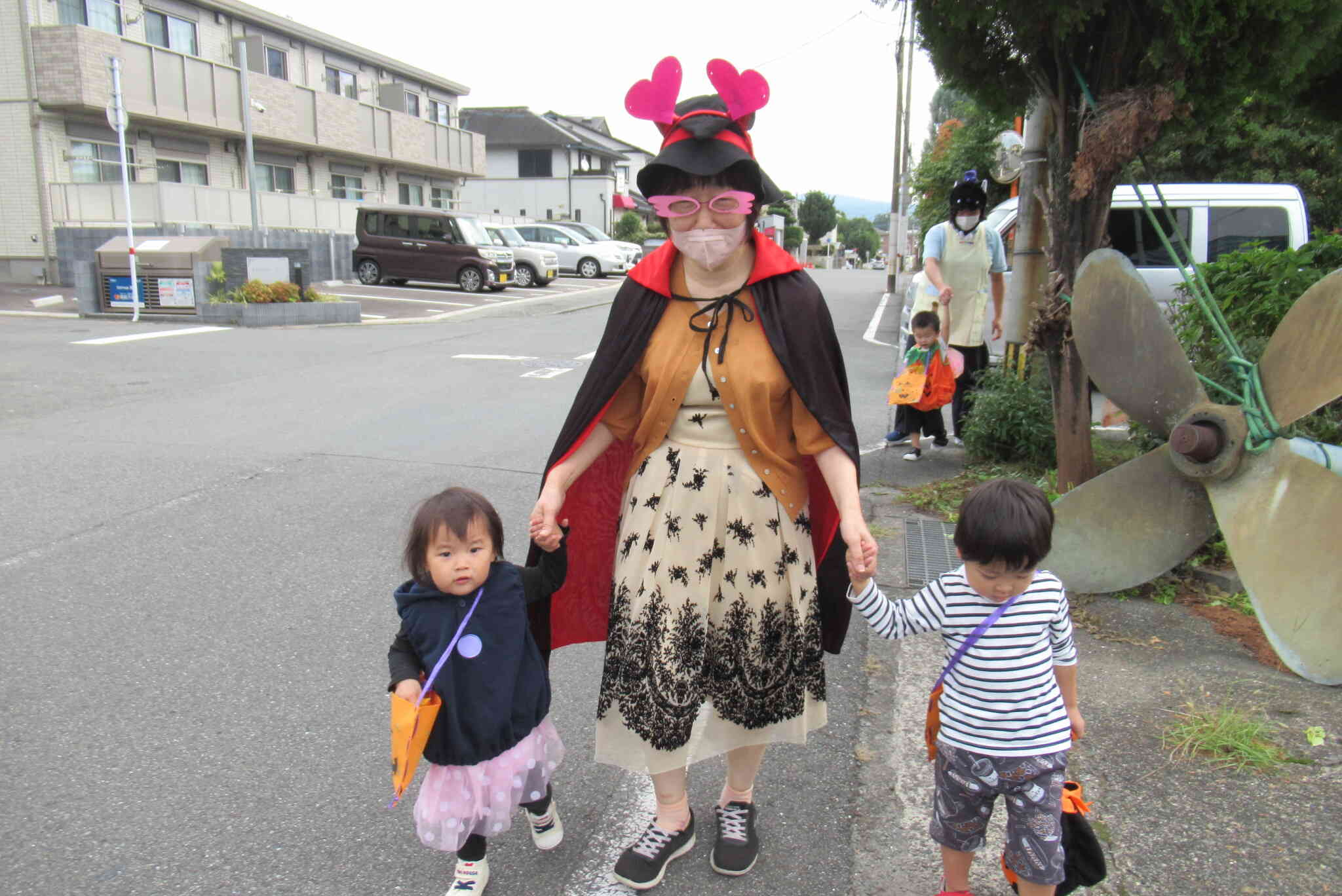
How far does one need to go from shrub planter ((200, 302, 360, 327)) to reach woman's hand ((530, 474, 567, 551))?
13.4 m

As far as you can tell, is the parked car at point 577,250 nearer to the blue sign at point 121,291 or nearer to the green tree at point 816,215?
the blue sign at point 121,291

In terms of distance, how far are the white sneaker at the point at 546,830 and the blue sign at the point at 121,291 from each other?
15.1 meters

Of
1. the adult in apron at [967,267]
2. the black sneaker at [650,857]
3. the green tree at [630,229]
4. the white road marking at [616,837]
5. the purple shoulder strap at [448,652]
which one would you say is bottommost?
the white road marking at [616,837]

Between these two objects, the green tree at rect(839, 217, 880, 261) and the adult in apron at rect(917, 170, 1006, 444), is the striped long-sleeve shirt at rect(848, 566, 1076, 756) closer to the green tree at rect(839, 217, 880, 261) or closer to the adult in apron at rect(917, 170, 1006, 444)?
the adult in apron at rect(917, 170, 1006, 444)

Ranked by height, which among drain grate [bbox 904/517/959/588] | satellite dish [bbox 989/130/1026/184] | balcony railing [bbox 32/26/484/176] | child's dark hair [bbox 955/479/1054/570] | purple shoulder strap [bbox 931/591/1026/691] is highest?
balcony railing [bbox 32/26/484/176]

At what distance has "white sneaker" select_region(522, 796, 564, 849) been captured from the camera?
7.89 ft

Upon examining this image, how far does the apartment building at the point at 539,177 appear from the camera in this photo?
44.7 m

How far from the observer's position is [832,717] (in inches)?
121

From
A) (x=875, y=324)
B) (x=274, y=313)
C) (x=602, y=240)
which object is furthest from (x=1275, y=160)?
(x=602, y=240)

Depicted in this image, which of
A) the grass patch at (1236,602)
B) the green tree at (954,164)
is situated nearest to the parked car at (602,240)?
the green tree at (954,164)

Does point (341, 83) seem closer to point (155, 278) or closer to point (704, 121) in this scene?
point (155, 278)

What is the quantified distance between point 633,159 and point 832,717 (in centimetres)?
5792

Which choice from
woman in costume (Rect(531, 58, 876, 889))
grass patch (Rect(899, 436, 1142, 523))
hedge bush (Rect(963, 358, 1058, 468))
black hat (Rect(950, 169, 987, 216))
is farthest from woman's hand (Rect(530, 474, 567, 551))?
black hat (Rect(950, 169, 987, 216))

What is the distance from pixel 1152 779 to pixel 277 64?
87.6ft
